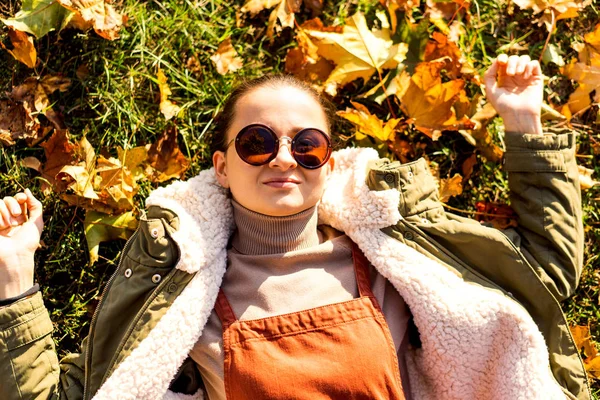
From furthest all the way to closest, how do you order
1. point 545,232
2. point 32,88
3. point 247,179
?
point 32,88
point 545,232
point 247,179

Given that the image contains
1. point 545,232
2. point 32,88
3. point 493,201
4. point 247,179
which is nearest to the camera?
point 247,179

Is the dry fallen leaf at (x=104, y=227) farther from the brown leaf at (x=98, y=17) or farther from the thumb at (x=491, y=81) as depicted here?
the thumb at (x=491, y=81)

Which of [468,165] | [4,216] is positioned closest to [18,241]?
[4,216]

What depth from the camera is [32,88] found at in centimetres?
321

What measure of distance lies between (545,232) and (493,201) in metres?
0.54

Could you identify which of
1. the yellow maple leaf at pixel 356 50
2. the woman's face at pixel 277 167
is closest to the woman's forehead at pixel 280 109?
the woman's face at pixel 277 167

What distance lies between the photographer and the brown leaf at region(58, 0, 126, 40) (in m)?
3.03

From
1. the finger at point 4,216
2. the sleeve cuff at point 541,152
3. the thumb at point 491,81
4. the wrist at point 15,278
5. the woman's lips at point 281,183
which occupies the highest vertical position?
the thumb at point 491,81

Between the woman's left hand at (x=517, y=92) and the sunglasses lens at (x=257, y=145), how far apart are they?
1.19 meters

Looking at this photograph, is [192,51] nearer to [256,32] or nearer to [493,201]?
[256,32]

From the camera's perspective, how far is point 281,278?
2.76 metres

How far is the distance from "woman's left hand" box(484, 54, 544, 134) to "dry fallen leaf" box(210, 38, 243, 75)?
1322mm

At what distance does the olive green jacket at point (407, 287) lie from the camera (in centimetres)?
266

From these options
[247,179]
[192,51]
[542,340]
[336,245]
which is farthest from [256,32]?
[542,340]
